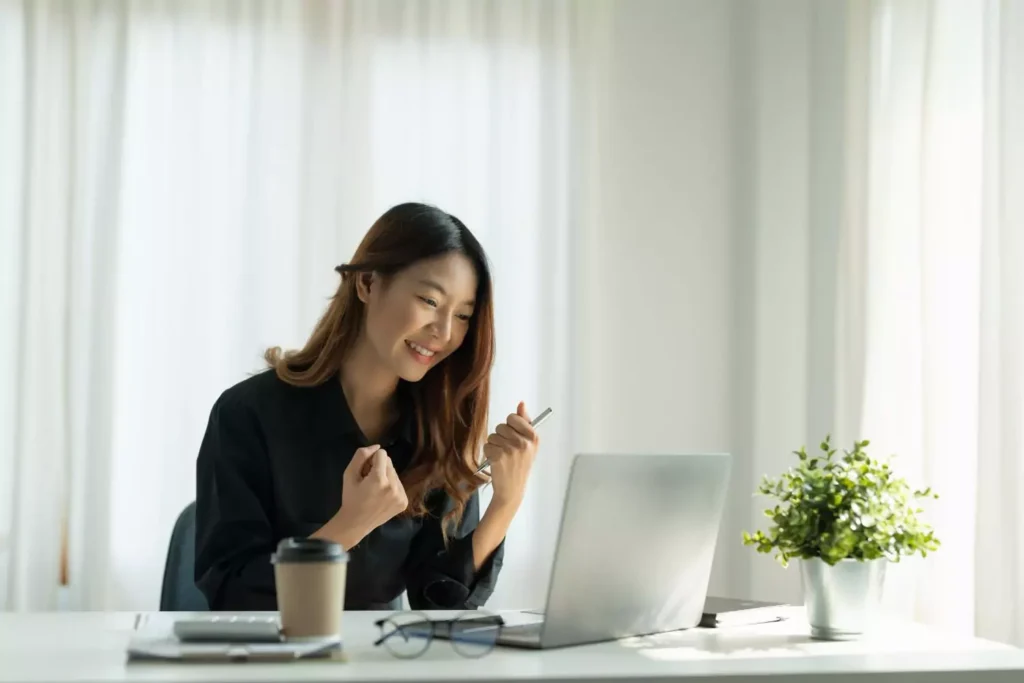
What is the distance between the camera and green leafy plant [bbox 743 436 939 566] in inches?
56.4

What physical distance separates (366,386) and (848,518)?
945 millimetres

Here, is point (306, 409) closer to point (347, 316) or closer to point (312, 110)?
point (347, 316)

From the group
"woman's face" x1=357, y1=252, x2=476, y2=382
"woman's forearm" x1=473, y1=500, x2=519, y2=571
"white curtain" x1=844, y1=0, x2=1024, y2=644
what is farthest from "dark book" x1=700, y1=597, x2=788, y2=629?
"white curtain" x1=844, y1=0, x2=1024, y2=644

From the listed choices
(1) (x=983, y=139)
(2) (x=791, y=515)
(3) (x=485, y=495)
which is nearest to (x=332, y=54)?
(3) (x=485, y=495)

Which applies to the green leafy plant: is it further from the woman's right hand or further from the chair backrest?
the chair backrest

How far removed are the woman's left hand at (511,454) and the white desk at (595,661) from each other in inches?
16.7

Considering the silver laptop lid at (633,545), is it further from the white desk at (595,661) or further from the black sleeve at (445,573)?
the black sleeve at (445,573)

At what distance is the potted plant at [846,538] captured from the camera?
56.3 inches

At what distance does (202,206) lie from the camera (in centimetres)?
342

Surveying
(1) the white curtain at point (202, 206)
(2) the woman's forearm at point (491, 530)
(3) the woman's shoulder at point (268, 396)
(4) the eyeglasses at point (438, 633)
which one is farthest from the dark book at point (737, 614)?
A: (1) the white curtain at point (202, 206)

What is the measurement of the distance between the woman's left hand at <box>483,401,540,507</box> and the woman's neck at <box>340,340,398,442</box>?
0.31 m

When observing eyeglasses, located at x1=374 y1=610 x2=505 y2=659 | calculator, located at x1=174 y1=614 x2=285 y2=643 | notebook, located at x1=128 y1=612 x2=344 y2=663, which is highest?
calculator, located at x1=174 y1=614 x2=285 y2=643

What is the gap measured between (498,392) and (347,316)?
142 cm

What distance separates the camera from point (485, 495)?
3.53 metres
